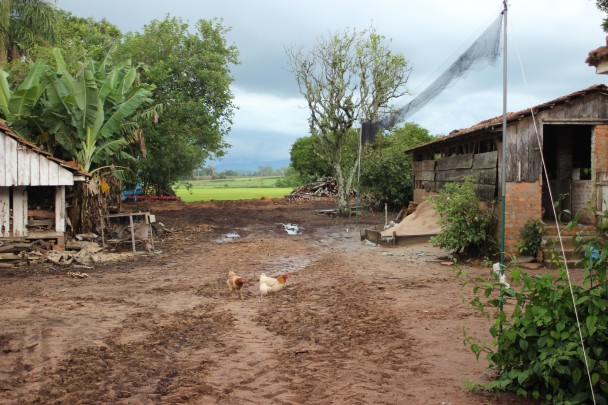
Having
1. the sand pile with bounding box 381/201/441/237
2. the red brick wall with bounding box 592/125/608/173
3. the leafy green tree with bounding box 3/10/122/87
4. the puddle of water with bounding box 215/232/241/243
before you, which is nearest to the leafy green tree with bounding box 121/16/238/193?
the leafy green tree with bounding box 3/10/122/87

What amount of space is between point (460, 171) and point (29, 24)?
2267 cm

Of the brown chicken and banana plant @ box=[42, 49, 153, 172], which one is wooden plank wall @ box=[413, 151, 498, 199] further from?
banana plant @ box=[42, 49, 153, 172]

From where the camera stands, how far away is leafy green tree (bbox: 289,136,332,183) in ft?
164

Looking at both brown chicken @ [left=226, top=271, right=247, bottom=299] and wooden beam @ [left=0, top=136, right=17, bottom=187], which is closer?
brown chicken @ [left=226, top=271, right=247, bottom=299]

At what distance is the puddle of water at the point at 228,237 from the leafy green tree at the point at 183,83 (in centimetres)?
835

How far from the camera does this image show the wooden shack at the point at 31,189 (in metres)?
13.4

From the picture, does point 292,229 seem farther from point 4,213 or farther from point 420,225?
point 4,213

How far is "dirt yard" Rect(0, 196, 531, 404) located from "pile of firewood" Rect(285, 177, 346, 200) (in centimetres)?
3030

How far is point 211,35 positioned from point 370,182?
13896mm

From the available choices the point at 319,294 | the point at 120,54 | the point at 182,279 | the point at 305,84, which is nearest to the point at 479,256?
the point at 319,294

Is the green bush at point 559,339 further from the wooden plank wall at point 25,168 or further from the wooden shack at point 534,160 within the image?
the wooden plank wall at point 25,168

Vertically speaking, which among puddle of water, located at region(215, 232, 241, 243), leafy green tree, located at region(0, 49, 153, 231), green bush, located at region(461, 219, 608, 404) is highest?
leafy green tree, located at region(0, 49, 153, 231)

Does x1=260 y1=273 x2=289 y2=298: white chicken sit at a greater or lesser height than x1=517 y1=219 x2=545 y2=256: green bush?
lesser

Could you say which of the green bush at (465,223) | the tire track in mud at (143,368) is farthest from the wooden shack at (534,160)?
the tire track in mud at (143,368)
